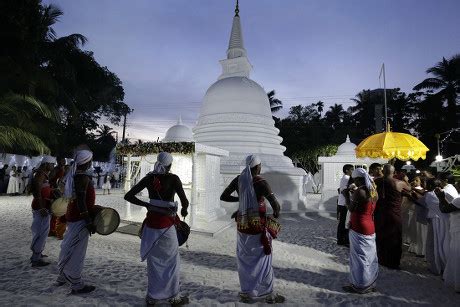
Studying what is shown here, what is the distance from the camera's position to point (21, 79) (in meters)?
13.7

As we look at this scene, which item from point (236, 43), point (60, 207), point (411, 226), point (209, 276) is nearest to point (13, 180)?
point (236, 43)

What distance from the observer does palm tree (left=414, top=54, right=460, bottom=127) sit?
2781cm

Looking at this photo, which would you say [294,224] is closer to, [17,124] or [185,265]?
[185,265]

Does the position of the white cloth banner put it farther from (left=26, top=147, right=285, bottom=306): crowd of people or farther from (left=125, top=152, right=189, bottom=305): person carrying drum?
(left=125, top=152, right=189, bottom=305): person carrying drum

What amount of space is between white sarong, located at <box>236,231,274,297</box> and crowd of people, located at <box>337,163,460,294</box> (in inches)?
56.2

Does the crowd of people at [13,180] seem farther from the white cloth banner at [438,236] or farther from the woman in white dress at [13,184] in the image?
the white cloth banner at [438,236]

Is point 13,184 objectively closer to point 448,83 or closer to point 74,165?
point 74,165

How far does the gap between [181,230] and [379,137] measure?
21.9 feet

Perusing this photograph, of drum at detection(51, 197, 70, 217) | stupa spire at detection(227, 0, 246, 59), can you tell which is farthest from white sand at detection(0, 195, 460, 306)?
Result: stupa spire at detection(227, 0, 246, 59)

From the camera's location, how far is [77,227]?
4137 millimetres

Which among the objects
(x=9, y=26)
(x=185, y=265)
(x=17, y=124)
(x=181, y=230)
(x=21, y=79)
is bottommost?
(x=185, y=265)

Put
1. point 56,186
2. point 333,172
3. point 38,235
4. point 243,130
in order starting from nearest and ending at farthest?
point 38,235
point 56,186
point 243,130
point 333,172

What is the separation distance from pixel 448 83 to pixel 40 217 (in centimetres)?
3426

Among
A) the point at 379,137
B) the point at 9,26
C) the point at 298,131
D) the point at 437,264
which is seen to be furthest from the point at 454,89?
the point at 9,26
